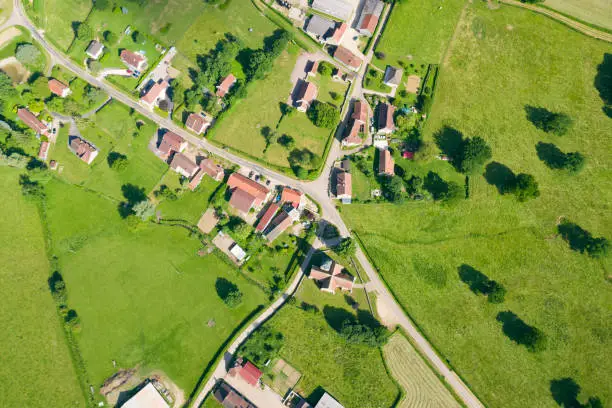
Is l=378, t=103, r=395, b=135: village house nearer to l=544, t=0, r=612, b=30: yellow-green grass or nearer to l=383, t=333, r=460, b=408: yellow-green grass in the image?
l=383, t=333, r=460, b=408: yellow-green grass

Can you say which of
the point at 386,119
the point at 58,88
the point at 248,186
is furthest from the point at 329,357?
the point at 58,88

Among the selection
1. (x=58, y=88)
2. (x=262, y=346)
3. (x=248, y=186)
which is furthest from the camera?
(x=58, y=88)

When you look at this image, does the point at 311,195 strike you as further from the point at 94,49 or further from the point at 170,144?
the point at 94,49

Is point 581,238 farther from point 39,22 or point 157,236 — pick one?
point 39,22

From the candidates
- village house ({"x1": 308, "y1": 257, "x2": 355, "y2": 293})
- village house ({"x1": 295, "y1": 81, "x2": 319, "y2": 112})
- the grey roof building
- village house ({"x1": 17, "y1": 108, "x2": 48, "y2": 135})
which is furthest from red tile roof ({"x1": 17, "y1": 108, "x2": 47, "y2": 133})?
the grey roof building

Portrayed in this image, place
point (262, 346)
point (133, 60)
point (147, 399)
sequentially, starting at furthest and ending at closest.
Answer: point (133, 60), point (262, 346), point (147, 399)

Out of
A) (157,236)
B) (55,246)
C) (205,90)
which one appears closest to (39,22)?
(205,90)

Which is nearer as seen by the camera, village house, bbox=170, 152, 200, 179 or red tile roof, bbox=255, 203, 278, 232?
red tile roof, bbox=255, 203, 278, 232
